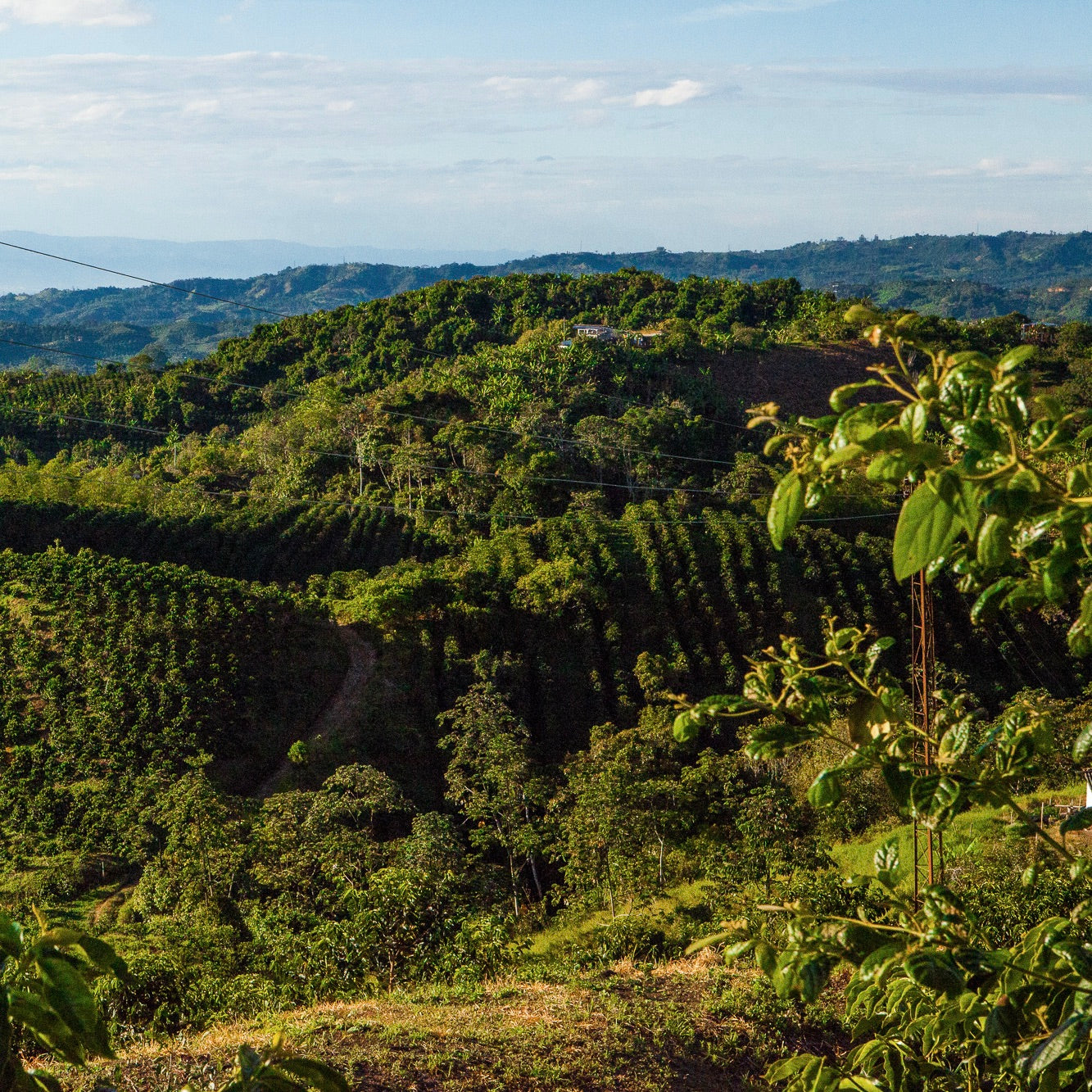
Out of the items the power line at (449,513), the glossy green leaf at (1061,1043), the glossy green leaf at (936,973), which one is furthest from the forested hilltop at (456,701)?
the glossy green leaf at (1061,1043)

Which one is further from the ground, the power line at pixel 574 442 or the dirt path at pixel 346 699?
the power line at pixel 574 442

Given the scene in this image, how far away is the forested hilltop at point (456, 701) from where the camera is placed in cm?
742

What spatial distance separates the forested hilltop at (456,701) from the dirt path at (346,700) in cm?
5

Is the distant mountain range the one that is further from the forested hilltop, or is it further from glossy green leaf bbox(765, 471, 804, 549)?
glossy green leaf bbox(765, 471, 804, 549)

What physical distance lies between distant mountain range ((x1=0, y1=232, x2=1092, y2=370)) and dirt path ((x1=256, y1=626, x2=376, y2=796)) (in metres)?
83.4

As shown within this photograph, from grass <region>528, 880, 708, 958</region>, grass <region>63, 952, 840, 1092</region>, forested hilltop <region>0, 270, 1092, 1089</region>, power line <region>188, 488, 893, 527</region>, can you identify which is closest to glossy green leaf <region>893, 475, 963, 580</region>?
forested hilltop <region>0, 270, 1092, 1089</region>

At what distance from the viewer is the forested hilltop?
24.3 feet

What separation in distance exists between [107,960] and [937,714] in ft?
4.51

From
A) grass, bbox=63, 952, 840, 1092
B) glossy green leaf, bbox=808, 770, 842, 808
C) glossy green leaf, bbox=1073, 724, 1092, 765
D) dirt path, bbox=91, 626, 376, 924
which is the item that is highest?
glossy green leaf, bbox=1073, 724, 1092, 765

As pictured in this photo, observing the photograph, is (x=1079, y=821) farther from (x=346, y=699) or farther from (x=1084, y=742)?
(x=346, y=699)

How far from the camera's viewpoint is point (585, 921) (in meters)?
10.9

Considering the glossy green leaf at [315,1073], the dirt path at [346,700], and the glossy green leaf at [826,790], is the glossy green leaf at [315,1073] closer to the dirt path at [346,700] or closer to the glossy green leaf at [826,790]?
the glossy green leaf at [826,790]

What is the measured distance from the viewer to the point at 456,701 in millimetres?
17078

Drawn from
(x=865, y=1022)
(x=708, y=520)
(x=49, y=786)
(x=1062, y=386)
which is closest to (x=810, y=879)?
(x=865, y=1022)
